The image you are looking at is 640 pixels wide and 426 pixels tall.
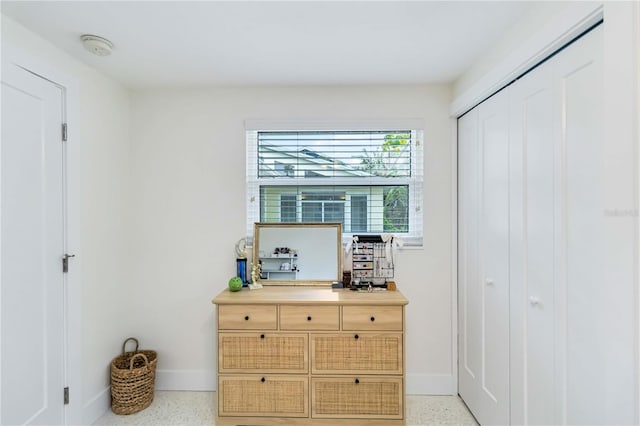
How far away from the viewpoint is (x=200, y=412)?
7.75 feet

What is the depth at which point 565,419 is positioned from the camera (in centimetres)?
143

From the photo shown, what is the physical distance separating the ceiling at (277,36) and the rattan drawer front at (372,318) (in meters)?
1.63

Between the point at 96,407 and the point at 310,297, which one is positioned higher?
the point at 310,297

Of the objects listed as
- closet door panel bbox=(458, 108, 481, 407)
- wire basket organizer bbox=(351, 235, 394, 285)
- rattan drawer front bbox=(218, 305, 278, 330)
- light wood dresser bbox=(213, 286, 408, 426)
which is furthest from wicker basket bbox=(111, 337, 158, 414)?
closet door panel bbox=(458, 108, 481, 407)

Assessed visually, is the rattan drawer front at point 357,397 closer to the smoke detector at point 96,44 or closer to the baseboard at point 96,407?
the baseboard at point 96,407

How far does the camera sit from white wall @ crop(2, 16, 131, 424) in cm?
208

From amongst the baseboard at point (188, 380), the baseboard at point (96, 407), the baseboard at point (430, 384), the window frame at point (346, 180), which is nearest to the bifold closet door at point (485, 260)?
the baseboard at point (430, 384)

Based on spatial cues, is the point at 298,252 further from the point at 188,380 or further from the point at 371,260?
the point at 188,380

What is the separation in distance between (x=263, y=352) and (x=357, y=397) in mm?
680

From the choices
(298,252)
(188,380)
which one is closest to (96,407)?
(188,380)

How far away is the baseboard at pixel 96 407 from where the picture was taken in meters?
2.19

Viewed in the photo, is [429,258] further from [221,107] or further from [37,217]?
[37,217]

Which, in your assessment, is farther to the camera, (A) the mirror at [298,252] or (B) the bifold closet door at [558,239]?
(A) the mirror at [298,252]

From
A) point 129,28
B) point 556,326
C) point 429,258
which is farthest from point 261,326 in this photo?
point 129,28
